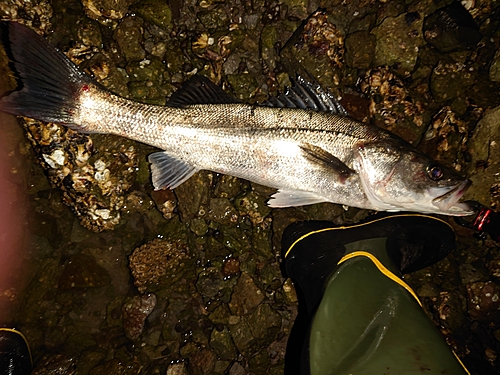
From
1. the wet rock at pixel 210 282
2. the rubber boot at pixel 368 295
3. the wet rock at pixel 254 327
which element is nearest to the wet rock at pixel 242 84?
the rubber boot at pixel 368 295

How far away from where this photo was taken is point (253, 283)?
3678 millimetres

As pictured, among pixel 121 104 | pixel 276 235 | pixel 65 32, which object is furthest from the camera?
pixel 276 235

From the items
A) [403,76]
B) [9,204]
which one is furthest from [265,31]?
[9,204]

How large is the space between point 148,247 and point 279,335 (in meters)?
1.92

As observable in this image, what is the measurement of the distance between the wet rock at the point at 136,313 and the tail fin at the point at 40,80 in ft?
7.07

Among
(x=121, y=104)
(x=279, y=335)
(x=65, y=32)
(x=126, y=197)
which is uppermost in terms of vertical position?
(x=65, y=32)

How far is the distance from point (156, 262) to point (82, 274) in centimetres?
91

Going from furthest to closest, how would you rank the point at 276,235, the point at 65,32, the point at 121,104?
the point at 276,235
the point at 65,32
the point at 121,104

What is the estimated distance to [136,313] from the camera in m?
3.67

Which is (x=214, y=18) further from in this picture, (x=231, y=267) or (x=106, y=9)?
(x=231, y=267)

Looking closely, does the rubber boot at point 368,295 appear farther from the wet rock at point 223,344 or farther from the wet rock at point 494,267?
the wet rock at point 223,344

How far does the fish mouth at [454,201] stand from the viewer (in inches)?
107

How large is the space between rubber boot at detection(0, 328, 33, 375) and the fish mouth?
458cm

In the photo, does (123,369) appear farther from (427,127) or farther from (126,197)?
(427,127)
